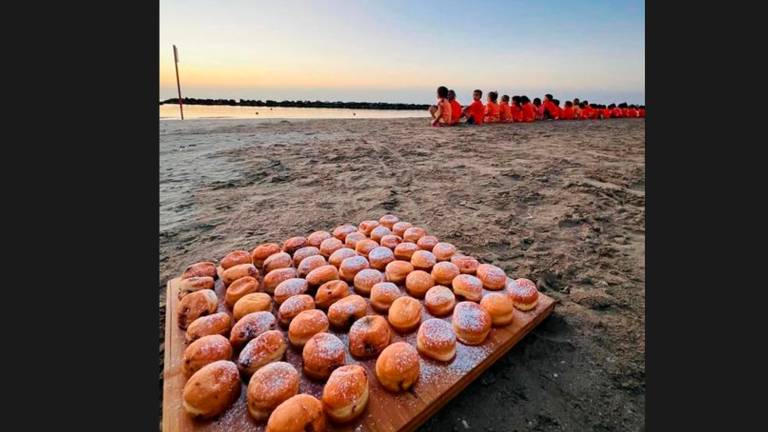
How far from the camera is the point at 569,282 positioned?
9.24 ft

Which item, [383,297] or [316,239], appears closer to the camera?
[383,297]

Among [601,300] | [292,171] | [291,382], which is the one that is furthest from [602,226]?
[292,171]

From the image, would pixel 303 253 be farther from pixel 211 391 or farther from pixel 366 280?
pixel 211 391

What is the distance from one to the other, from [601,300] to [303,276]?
8.02 ft

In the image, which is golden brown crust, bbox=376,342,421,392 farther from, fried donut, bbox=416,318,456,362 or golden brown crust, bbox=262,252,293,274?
golden brown crust, bbox=262,252,293,274

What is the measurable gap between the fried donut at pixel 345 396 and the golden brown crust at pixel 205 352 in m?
0.66

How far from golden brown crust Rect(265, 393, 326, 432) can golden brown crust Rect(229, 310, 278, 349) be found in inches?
22.4

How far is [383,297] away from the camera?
2143 mm

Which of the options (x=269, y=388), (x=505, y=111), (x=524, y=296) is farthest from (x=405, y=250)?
(x=505, y=111)

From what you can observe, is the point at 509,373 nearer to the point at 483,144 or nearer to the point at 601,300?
the point at 601,300

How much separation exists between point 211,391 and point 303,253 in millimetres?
1373

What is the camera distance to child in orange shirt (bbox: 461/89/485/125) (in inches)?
657

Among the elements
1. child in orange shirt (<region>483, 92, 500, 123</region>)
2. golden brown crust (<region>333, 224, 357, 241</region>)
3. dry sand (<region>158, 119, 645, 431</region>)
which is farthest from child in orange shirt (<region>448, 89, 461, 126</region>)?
golden brown crust (<region>333, 224, 357, 241</region>)

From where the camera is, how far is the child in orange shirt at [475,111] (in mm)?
16688
